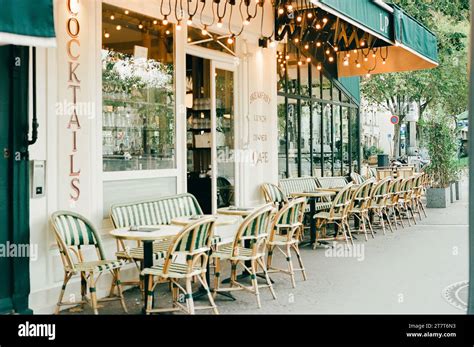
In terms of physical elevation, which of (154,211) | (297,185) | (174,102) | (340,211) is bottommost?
(340,211)

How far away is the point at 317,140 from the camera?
12906 millimetres

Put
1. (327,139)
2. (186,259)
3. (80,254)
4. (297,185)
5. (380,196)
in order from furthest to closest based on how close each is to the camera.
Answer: (327,139)
(297,185)
(380,196)
(80,254)
(186,259)

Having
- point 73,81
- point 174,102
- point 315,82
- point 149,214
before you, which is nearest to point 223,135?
point 174,102

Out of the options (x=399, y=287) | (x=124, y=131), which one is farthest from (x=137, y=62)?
(x=399, y=287)

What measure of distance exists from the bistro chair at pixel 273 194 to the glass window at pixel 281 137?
2.57ft

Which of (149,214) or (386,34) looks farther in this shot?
(386,34)

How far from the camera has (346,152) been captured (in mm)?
14727

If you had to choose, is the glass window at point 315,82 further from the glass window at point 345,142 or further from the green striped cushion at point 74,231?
the green striped cushion at point 74,231

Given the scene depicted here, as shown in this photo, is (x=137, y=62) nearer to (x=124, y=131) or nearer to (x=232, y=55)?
(x=124, y=131)

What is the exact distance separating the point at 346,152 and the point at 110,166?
930cm

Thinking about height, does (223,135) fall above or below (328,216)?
above

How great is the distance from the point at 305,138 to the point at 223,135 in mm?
3444

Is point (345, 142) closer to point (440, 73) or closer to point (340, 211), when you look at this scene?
point (340, 211)
